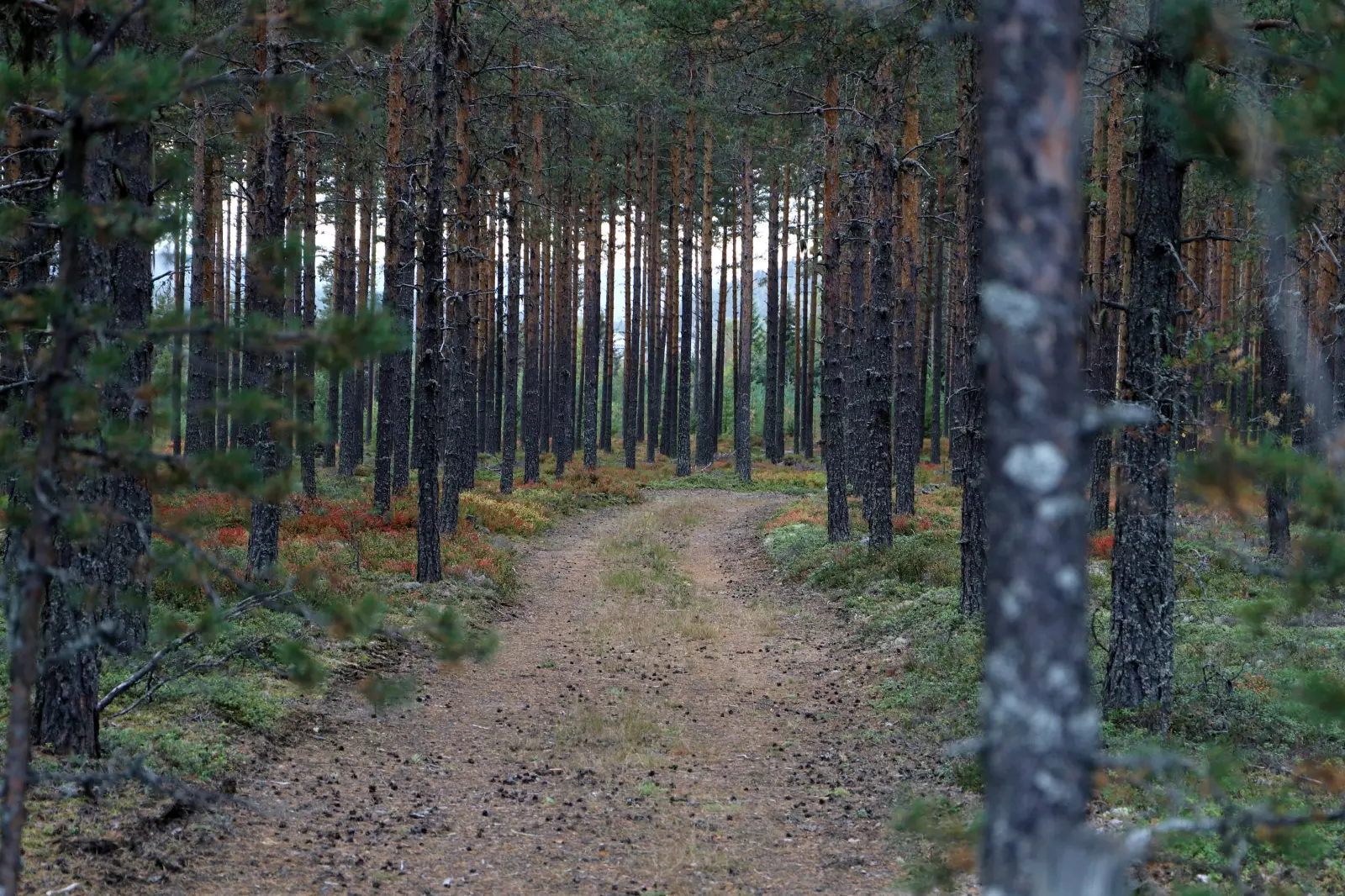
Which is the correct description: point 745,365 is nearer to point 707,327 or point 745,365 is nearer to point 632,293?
point 707,327

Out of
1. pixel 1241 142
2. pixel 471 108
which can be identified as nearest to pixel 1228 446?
→ pixel 1241 142

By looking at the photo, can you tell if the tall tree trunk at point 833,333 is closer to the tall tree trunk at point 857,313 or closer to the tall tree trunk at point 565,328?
the tall tree trunk at point 857,313

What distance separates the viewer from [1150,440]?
24.6ft

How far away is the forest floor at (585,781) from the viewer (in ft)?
18.9

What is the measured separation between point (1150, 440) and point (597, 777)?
4962 mm

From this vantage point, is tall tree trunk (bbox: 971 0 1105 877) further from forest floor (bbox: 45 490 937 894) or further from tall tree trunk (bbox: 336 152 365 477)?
tall tree trunk (bbox: 336 152 365 477)

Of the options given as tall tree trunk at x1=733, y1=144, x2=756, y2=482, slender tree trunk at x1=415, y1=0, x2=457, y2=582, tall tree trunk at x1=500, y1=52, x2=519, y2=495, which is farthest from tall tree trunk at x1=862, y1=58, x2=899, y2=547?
tall tree trunk at x1=733, y1=144, x2=756, y2=482

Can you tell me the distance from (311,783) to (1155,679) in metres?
6.40

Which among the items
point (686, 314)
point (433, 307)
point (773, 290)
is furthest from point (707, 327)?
point (433, 307)

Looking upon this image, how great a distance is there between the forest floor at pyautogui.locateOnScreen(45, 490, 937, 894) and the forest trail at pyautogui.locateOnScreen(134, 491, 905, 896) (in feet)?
0.07

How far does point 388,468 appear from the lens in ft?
61.7

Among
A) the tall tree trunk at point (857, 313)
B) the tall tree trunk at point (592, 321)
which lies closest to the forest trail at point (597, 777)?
the tall tree trunk at point (857, 313)

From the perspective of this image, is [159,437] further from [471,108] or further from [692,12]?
[471,108]

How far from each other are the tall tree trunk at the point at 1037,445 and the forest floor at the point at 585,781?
293cm
